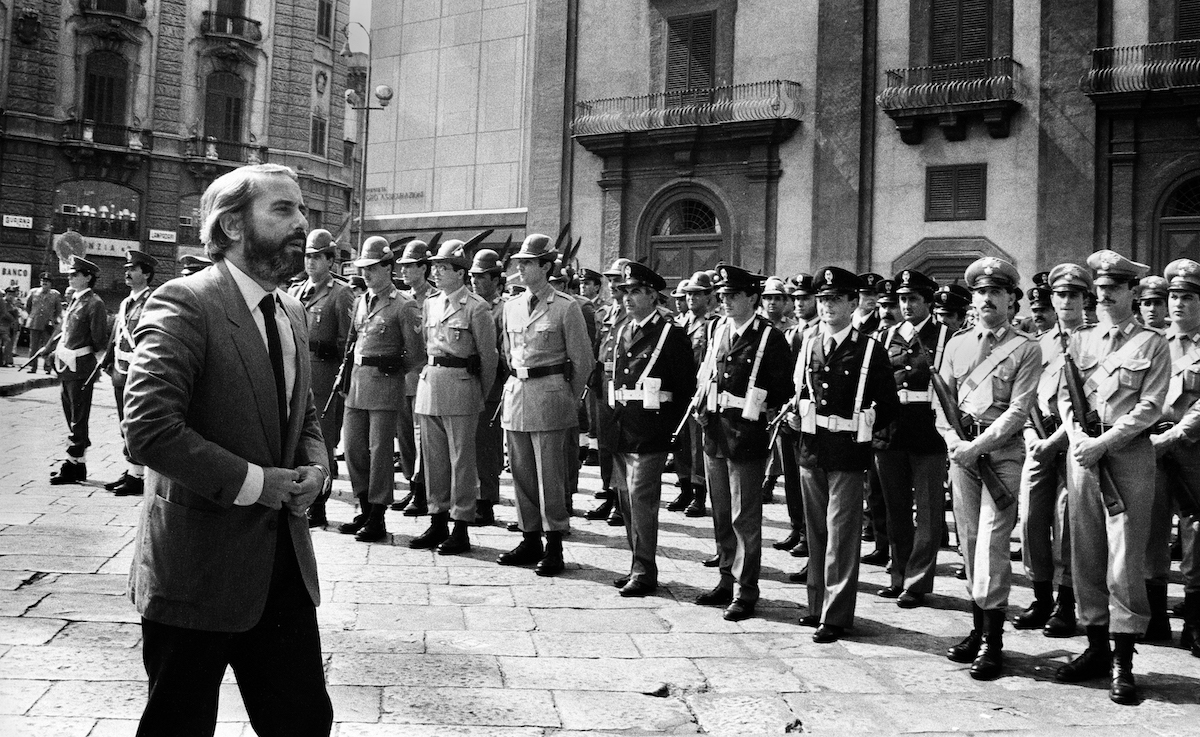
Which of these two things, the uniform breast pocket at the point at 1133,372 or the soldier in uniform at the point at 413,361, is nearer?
the uniform breast pocket at the point at 1133,372

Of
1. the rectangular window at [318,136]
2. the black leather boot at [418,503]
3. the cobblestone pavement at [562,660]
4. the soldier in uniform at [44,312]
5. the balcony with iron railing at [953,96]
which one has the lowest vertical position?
the cobblestone pavement at [562,660]

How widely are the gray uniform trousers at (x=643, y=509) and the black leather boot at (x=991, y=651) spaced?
2092 millimetres

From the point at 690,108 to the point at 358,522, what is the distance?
17.1 metres

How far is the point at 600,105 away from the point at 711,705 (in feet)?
71.1

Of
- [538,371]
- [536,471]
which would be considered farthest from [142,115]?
[536,471]

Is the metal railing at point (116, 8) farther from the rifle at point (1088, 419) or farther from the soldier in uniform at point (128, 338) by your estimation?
the rifle at point (1088, 419)

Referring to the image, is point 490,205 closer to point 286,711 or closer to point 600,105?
point 600,105

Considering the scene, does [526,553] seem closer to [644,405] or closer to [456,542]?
[456,542]

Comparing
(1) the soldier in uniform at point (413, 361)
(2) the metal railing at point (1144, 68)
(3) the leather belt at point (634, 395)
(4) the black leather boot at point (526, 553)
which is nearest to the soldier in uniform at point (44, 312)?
(1) the soldier in uniform at point (413, 361)

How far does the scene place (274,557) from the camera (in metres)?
2.89

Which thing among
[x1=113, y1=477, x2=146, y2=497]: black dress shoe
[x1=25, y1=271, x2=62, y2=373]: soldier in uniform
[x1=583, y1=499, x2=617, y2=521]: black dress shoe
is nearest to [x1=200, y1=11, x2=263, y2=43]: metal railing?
[x1=25, y1=271, x2=62, y2=373]: soldier in uniform

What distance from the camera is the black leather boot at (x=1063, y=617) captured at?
613 cm

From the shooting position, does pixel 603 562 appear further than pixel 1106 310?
Yes

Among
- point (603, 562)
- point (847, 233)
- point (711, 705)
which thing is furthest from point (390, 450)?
point (847, 233)
